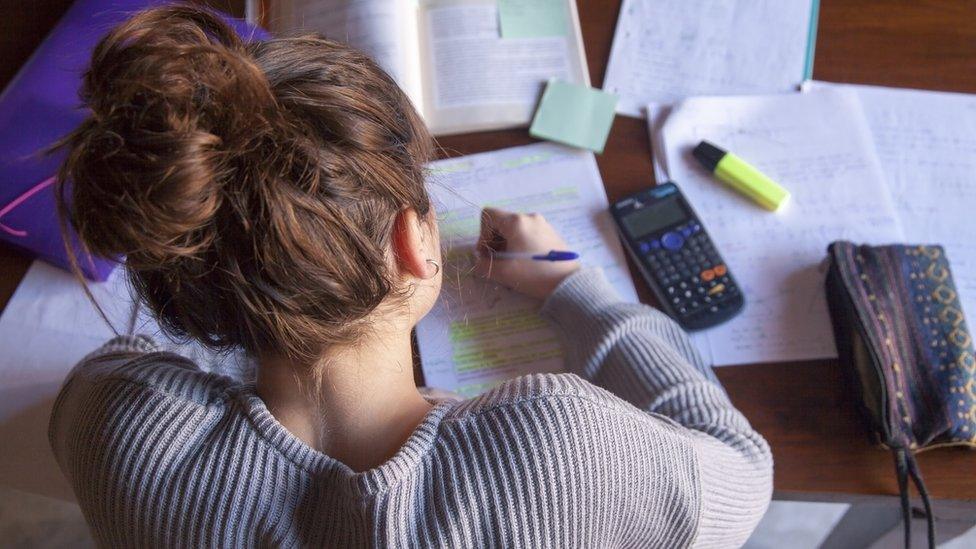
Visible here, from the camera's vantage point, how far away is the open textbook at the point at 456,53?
32.0 inches

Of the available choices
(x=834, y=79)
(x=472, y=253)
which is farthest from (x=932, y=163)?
(x=472, y=253)

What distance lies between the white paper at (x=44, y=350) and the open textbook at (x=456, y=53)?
368mm

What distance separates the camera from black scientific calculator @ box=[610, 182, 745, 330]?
0.70m

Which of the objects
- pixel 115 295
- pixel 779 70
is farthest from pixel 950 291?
pixel 115 295

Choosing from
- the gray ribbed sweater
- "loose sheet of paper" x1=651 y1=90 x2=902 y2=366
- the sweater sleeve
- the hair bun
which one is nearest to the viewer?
the hair bun

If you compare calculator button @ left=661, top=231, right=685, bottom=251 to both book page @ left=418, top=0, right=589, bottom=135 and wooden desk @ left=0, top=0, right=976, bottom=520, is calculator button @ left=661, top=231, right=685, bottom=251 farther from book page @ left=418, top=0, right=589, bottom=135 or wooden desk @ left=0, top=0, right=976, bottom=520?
book page @ left=418, top=0, right=589, bottom=135

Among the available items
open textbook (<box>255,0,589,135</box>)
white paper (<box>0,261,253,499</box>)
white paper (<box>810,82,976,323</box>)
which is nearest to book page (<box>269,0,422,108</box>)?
open textbook (<box>255,0,589,135</box>)

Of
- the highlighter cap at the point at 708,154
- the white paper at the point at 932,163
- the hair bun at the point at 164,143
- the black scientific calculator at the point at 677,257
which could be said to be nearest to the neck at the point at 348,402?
the hair bun at the point at 164,143

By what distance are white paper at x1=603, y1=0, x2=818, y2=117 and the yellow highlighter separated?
0.09 meters

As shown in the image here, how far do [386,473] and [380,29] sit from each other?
56 centimetres

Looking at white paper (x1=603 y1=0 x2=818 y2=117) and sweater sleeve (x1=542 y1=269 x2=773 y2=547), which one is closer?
sweater sleeve (x1=542 y1=269 x2=773 y2=547)

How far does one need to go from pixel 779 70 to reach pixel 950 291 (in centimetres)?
32

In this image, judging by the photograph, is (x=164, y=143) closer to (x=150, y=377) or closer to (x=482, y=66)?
(x=150, y=377)

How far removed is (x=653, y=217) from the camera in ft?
2.41
